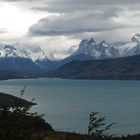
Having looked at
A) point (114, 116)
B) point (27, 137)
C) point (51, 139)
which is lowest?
point (27, 137)

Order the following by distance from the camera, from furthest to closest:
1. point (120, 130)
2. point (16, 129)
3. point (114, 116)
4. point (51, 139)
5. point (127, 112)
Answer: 1. point (127, 112)
2. point (114, 116)
3. point (120, 130)
4. point (51, 139)
5. point (16, 129)

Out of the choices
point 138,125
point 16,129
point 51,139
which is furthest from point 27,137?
point 138,125

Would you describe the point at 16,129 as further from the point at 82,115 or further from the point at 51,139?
the point at 82,115

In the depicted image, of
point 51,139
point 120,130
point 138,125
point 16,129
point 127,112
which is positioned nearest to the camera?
point 16,129

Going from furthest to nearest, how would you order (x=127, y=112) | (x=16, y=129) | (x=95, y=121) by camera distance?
(x=127, y=112) → (x=95, y=121) → (x=16, y=129)

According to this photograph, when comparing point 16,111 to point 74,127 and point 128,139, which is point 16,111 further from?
point 74,127

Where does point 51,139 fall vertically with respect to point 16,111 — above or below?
above

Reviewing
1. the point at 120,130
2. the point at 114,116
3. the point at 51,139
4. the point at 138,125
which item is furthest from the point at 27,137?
the point at 114,116

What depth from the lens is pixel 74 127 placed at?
134 meters

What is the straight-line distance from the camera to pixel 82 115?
16875 cm

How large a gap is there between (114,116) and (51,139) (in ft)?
402

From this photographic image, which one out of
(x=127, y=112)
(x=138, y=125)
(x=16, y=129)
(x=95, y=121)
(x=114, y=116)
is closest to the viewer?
(x=16, y=129)

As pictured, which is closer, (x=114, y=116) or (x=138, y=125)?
(x=138, y=125)

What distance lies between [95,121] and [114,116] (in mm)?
148814
